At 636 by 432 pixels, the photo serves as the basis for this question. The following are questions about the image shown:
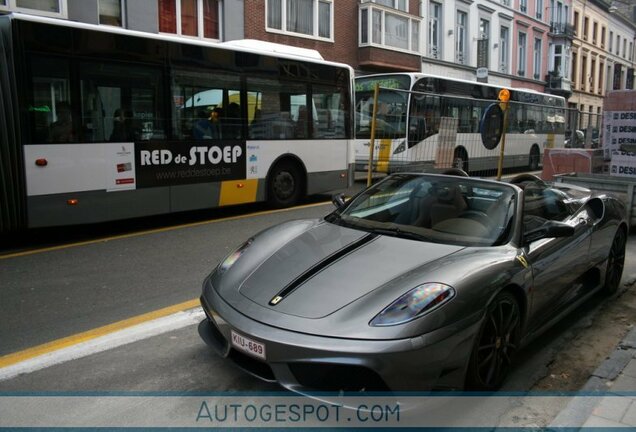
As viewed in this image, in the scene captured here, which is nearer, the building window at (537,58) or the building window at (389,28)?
the building window at (389,28)

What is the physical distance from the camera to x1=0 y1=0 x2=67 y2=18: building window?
503 inches

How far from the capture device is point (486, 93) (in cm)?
1797

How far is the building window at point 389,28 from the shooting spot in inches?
883

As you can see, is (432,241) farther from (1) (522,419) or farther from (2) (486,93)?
(2) (486,93)

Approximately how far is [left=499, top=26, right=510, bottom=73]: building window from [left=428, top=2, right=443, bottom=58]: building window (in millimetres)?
8028

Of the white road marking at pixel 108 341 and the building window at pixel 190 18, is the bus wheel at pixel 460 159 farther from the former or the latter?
the white road marking at pixel 108 341

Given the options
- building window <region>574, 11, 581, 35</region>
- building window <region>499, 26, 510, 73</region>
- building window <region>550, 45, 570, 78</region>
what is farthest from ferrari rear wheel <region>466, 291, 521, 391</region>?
building window <region>574, 11, 581, 35</region>

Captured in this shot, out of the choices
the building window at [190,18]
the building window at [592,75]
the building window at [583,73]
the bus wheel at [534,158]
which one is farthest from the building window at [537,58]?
the building window at [190,18]

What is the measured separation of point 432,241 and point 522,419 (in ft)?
3.95

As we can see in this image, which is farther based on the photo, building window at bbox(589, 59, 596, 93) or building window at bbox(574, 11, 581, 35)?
building window at bbox(589, 59, 596, 93)

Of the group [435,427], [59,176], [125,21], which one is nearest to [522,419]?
[435,427]

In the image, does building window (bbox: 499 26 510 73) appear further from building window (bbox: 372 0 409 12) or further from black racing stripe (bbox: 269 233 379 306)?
black racing stripe (bbox: 269 233 379 306)

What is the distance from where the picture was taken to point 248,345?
9.92 ft

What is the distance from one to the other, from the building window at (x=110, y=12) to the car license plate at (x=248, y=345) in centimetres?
1404
